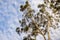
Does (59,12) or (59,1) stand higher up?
(59,1)

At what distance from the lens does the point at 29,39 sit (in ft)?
43.0

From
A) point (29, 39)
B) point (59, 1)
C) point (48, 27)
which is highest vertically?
point (59, 1)

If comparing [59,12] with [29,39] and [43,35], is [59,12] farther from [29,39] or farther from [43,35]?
[29,39]

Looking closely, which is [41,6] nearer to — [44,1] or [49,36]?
[44,1]

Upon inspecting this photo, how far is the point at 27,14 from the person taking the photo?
12.7 metres

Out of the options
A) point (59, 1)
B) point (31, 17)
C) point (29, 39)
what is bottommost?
point (29, 39)

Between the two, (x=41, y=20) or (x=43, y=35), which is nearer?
(x=43, y=35)

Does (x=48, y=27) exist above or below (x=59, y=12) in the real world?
below

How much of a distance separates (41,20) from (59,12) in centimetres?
171

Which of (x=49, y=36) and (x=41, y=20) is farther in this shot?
(x=41, y=20)

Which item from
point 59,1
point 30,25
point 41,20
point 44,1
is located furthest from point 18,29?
point 59,1

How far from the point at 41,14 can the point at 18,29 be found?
237cm

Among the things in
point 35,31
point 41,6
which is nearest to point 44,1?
point 41,6

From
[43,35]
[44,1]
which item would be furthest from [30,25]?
[44,1]
